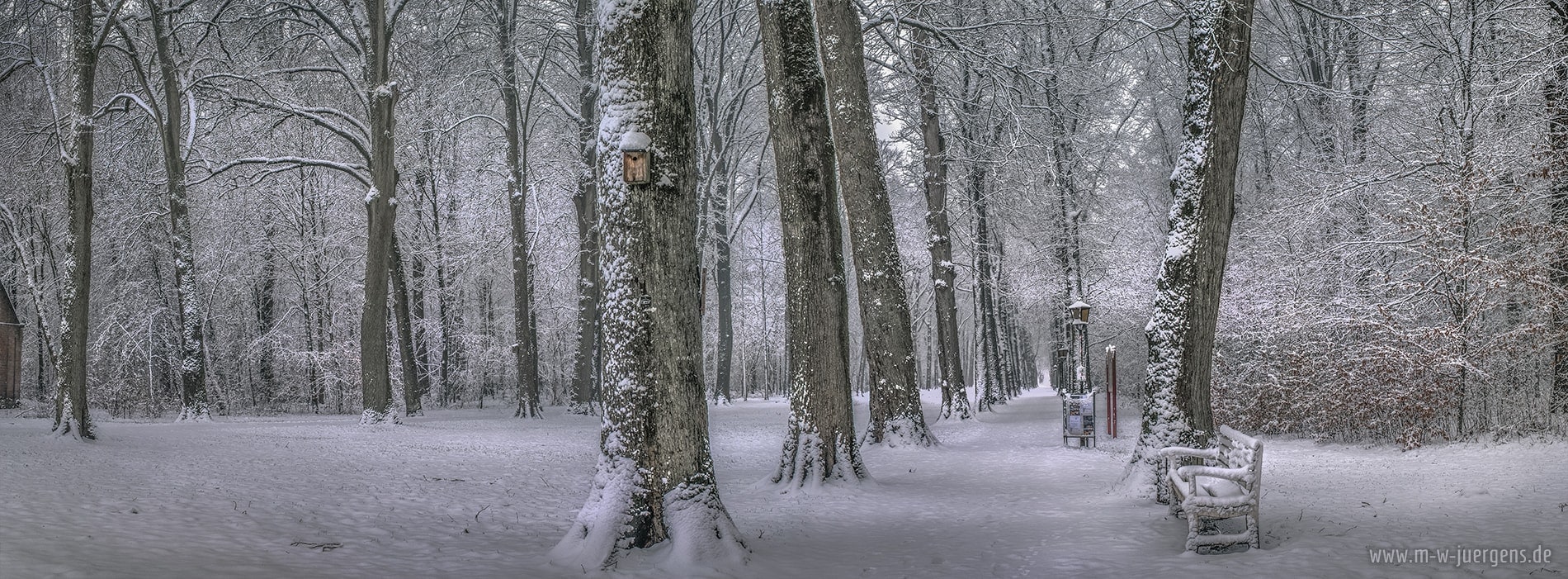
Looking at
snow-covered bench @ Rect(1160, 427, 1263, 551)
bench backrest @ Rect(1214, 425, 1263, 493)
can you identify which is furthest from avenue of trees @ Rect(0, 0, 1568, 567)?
snow-covered bench @ Rect(1160, 427, 1263, 551)

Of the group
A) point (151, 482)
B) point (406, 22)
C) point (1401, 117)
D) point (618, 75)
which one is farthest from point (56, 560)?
point (1401, 117)

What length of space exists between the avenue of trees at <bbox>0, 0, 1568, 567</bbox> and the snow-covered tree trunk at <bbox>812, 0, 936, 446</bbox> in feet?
0.17

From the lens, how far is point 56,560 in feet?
17.8

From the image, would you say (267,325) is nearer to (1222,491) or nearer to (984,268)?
(984,268)

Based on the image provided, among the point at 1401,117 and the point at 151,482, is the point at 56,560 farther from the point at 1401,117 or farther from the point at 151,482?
the point at 1401,117

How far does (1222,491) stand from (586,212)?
1942 cm

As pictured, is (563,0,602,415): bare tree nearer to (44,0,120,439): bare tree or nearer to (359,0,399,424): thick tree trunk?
(359,0,399,424): thick tree trunk

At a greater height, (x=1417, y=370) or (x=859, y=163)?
(x=859, y=163)

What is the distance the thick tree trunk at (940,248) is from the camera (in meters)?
20.5

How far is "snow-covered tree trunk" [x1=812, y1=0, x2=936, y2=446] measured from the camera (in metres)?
14.0

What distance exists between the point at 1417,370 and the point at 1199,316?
6363mm

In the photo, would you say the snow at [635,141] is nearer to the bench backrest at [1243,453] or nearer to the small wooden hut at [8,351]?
the bench backrest at [1243,453]

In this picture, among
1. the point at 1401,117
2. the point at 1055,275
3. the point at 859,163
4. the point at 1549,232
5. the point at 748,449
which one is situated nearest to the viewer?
the point at 1549,232

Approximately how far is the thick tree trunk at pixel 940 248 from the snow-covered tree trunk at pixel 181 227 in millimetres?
14892
